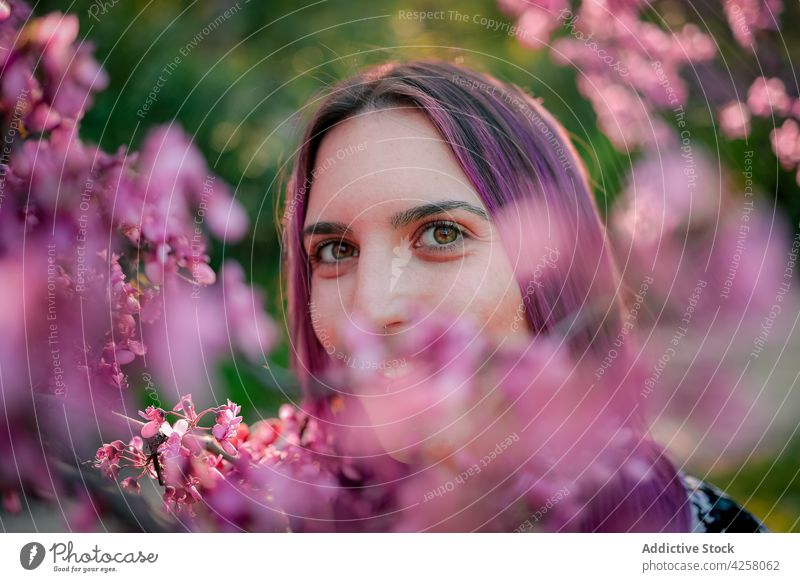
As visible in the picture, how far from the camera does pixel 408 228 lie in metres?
0.85

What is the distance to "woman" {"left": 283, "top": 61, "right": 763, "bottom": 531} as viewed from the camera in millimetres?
850

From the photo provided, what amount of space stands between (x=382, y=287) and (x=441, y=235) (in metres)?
0.09

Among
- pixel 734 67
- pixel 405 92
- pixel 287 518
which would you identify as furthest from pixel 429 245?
pixel 734 67

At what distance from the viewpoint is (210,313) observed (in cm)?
97

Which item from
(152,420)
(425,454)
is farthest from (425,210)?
(152,420)

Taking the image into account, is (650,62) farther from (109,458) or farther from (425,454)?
(109,458)

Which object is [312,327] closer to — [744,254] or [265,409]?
[265,409]

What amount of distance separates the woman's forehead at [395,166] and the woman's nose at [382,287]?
6 cm

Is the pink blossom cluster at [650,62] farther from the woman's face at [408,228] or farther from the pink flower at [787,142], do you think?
the woman's face at [408,228]

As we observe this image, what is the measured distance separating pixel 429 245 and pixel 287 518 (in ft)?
1.36

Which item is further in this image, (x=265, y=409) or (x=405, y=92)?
(x=265, y=409)
